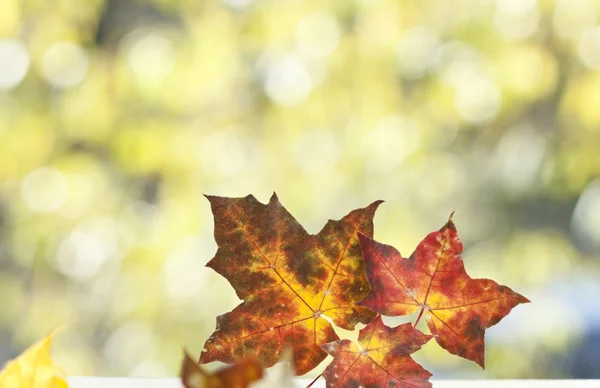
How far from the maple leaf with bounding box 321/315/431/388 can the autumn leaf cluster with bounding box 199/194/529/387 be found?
0.05 feet

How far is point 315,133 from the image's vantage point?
1.87 metres

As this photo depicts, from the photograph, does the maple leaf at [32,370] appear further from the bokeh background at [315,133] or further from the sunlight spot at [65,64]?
the sunlight spot at [65,64]

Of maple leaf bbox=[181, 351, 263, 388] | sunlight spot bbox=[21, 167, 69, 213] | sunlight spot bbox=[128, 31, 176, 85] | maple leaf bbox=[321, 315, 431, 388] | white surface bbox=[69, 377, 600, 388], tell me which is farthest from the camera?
sunlight spot bbox=[21, 167, 69, 213]

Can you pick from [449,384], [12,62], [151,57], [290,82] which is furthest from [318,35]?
[449,384]

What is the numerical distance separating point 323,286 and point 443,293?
0.07 meters

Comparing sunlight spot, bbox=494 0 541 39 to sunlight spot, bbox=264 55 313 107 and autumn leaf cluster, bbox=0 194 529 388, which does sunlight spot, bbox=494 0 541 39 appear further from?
autumn leaf cluster, bbox=0 194 529 388

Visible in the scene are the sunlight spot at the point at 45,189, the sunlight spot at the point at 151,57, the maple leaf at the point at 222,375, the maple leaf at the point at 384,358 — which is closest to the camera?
the maple leaf at the point at 222,375

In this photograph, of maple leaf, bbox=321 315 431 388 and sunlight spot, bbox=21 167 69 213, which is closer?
maple leaf, bbox=321 315 431 388

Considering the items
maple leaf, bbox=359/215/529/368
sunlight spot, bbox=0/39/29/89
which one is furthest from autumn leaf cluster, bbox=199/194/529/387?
sunlight spot, bbox=0/39/29/89

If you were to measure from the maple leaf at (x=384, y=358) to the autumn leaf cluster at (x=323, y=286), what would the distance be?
2cm

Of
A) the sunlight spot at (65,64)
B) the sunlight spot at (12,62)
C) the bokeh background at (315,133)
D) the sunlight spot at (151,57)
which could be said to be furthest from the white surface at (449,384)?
the sunlight spot at (12,62)

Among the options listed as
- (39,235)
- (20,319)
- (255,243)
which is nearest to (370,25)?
(39,235)

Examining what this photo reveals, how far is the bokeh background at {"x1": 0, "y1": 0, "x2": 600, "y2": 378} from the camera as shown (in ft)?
6.07

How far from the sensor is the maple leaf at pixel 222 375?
21cm
